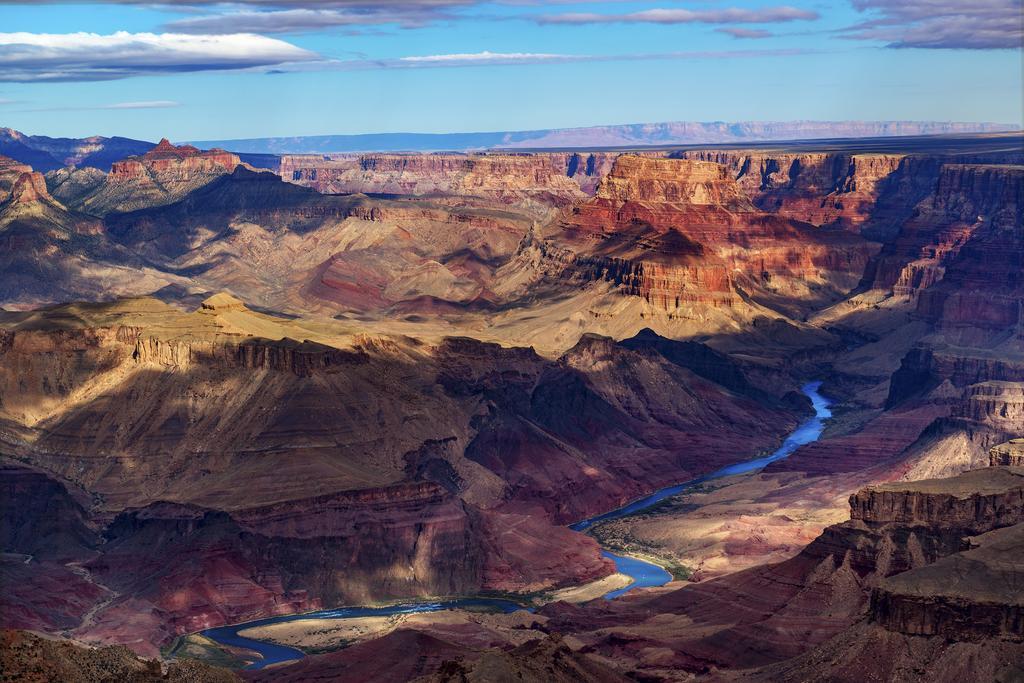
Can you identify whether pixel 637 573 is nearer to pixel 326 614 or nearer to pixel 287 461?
pixel 326 614

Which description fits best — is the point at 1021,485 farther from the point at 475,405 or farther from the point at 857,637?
the point at 475,405

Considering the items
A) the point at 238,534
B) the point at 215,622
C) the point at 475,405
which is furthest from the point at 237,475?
the point at 475,405

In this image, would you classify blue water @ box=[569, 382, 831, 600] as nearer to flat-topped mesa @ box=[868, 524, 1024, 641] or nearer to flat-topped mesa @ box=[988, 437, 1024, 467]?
flat-topped mesa @ box=[988, 437, 1024, 467]

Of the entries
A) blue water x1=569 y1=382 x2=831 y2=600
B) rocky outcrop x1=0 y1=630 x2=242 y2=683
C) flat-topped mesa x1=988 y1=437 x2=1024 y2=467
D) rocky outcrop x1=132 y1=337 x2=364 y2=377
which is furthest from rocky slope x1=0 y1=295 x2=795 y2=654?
rocky outcrop x1=0 y1=630 x2=242 y2=683

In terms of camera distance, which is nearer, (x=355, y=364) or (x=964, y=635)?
(x=964, y=635)

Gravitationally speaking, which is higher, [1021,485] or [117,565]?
[1021,485]

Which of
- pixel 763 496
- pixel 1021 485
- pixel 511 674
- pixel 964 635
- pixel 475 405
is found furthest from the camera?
pixel 475 405

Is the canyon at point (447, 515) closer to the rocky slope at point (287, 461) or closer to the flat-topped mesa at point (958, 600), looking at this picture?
the flat-topped mesa at point (958, 600)

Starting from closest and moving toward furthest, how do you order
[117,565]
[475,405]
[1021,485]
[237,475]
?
1. [1021,485]
2. [117,565]
3. [237,475]
4. [475,405]
